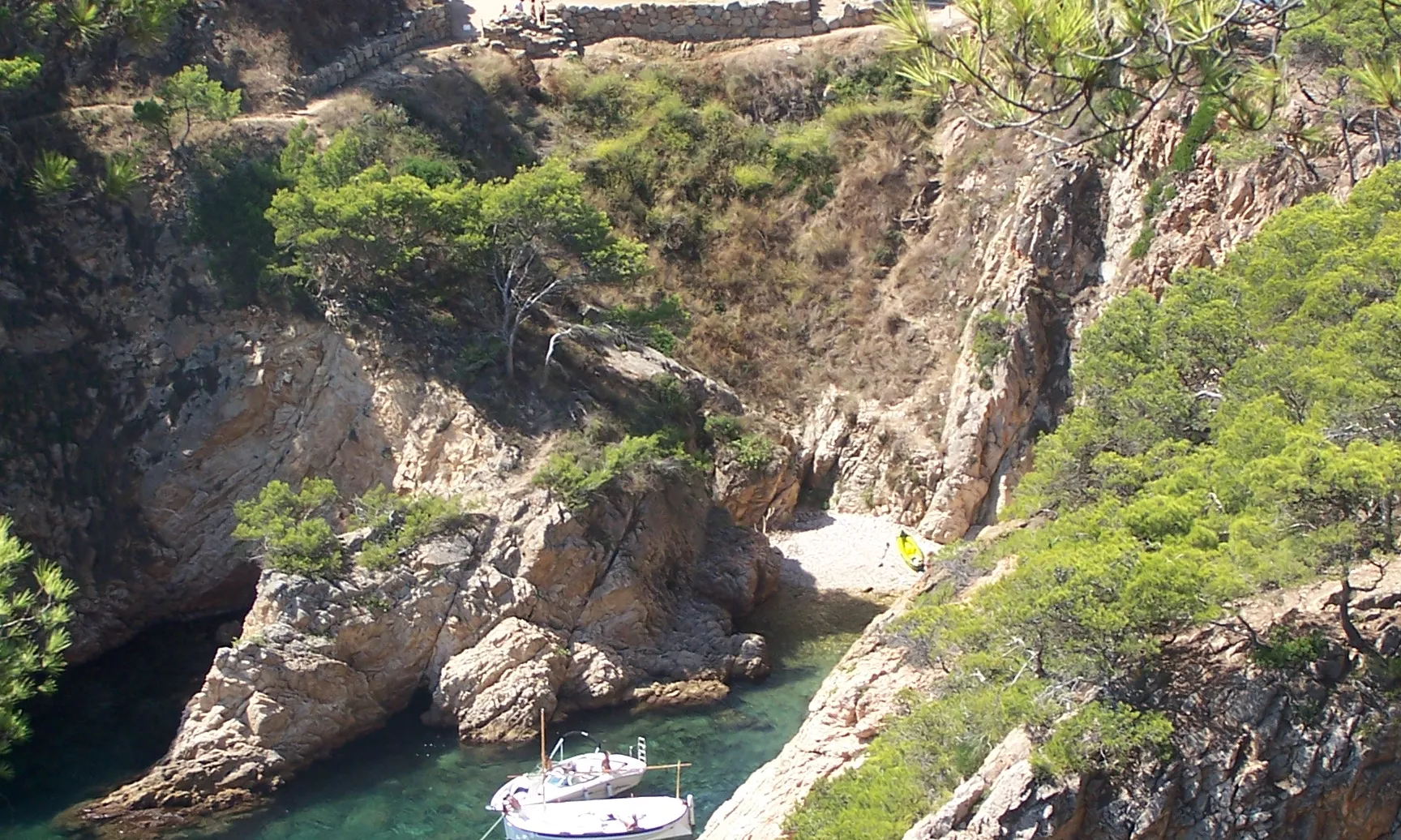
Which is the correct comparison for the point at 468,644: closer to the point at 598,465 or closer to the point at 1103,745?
the point at 598,465

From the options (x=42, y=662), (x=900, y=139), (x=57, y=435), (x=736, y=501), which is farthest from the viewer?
(x=900, y=139)

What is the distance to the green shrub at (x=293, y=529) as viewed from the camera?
28422 mm

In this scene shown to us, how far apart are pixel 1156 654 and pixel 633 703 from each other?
15.7 meters

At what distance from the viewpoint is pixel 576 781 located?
2612 cm

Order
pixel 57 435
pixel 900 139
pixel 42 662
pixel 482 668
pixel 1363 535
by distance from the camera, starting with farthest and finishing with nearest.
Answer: pixel 900 139 < pixel 57 435 < pixel 482 668 < pixel 42 662 < pixel 1363 535

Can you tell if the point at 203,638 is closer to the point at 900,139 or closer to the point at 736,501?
the point at 736,501

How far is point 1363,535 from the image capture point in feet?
49.4

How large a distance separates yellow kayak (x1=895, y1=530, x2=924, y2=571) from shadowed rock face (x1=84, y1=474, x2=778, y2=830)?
4.63 metres

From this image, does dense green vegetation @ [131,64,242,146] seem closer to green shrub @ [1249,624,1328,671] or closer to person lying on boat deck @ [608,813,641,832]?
person lying on boat deck @ [608,813,641,832]

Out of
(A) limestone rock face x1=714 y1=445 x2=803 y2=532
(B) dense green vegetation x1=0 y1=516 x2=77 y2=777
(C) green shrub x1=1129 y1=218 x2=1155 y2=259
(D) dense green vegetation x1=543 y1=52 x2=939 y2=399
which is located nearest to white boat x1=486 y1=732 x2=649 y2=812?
(B) dense green vegetation x1=0 y1=516 x2=77 y2=777

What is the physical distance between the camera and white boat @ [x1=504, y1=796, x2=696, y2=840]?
24.9 meters

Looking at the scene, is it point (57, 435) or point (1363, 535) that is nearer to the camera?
point (1363, 535)

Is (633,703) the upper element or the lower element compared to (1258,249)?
lower

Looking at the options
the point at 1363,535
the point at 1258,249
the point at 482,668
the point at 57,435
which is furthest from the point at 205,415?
the point at 1363,535
